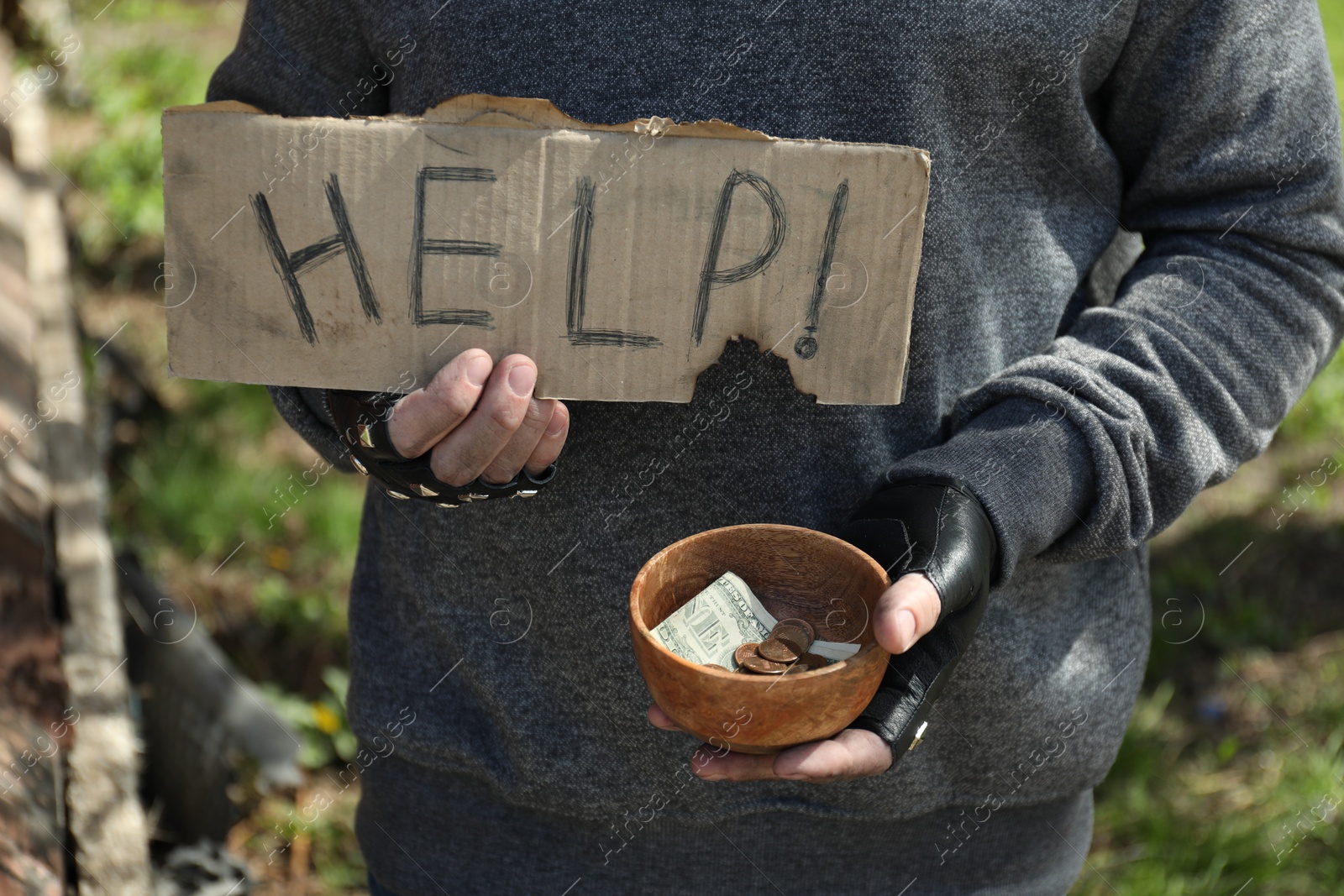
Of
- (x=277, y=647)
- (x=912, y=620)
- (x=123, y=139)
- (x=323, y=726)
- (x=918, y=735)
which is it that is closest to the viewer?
(x=912, y=620)

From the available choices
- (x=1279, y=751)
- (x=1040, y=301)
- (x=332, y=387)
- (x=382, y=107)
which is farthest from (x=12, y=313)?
(x=1279, y=751)

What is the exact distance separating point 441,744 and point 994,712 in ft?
2.21

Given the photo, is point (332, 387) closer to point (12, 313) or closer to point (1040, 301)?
point (1040, 301)

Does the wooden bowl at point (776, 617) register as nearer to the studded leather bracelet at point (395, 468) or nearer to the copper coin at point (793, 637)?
the copper coin at point (793, 637)

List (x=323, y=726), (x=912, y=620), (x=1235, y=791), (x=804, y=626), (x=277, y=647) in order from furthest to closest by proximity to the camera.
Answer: (x=277, y=647), (x=323, y=726), (x=1235, y=791), (x=804, y=626), (x=912, y=620)

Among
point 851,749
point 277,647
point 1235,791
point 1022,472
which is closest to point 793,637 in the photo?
point 851,749

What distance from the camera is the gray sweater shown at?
1.18 meters

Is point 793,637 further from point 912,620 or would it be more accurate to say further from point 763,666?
point 912,620

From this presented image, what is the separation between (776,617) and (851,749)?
0.73 feet

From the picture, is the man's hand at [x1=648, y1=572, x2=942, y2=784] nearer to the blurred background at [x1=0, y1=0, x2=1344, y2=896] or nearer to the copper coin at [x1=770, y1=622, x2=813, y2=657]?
the copper coin at [x1=770, y1=622, x2=813, y2=657]

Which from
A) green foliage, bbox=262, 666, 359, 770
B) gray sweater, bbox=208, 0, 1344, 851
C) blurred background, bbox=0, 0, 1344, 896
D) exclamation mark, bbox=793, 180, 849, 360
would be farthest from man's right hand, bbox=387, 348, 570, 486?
green foliage, bbox=262, 666, 359, 770

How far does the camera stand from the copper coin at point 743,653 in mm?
1150

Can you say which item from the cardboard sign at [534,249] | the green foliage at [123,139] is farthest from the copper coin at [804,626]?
the green foliage at [123,139]

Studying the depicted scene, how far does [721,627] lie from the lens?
1187 millimetres
